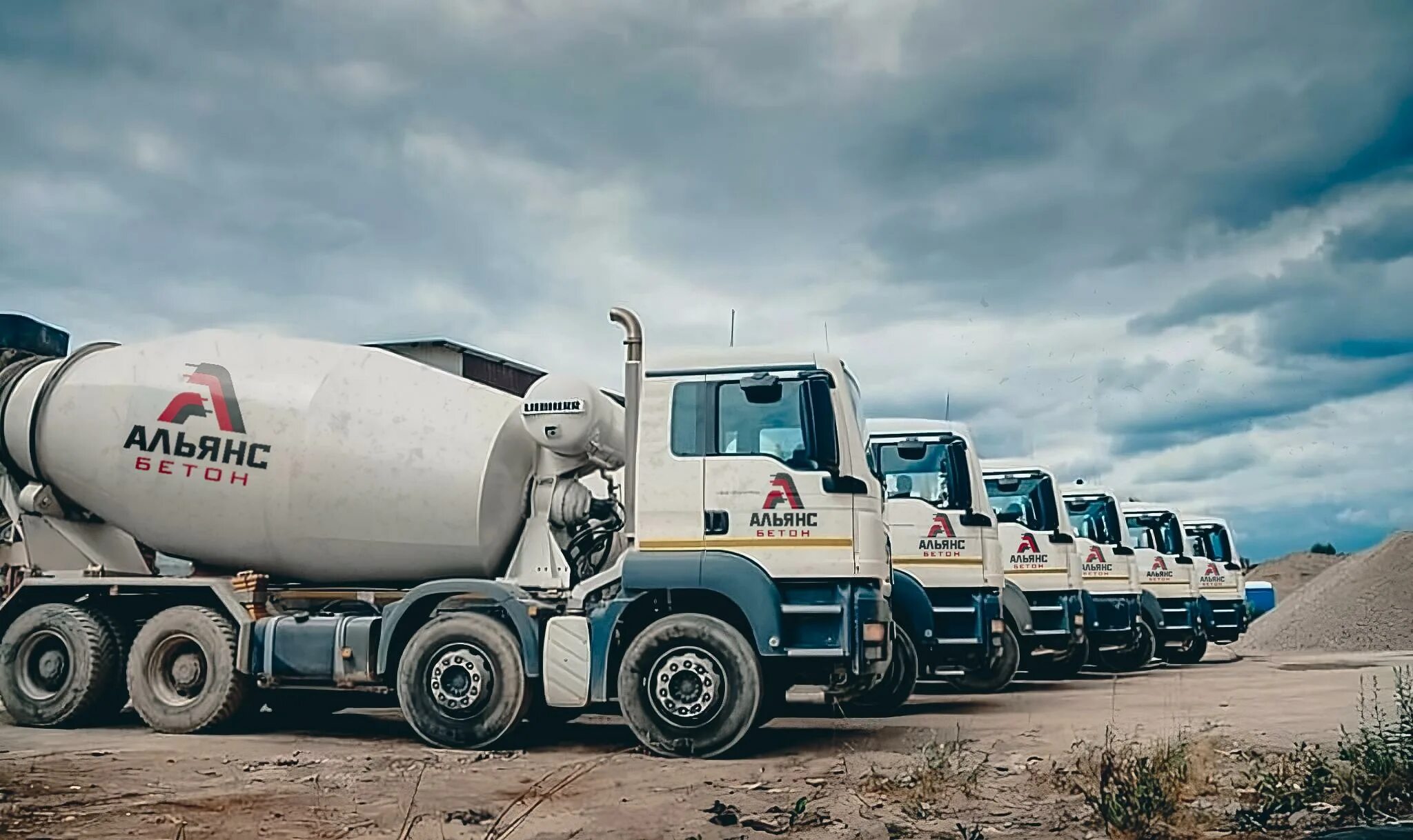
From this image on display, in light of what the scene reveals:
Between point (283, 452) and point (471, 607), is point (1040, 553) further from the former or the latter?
point (283, 452)

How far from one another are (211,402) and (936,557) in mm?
7174

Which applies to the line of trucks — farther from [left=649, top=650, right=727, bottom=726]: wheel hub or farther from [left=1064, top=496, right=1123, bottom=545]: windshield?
[left=1064, top=496, right=1123, bottom=545]: windshield

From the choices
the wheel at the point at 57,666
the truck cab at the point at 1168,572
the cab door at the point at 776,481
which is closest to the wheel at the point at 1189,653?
the truck cab at the point at 1168,572

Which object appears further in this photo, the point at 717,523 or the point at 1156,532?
the point at 1156,532

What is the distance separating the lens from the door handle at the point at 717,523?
9.26m

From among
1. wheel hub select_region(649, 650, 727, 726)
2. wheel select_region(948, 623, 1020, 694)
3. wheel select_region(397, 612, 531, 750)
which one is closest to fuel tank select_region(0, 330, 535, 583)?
wheel select_region(397, 612, 531, 750)

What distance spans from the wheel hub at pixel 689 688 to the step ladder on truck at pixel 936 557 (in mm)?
3509

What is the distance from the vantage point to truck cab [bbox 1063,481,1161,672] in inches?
720

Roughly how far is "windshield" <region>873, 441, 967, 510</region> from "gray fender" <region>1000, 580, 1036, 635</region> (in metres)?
1.74

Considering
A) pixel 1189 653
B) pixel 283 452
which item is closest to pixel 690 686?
pixel 283 452

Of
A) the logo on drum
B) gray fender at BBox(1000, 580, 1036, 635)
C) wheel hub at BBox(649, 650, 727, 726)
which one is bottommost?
wheel hub at BBox(649, 650, 727, 726)

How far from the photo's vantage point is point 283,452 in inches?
411

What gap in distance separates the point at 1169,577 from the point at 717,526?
14.3 meters

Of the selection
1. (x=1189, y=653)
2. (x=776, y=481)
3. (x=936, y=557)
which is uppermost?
(x=776, y=481)
